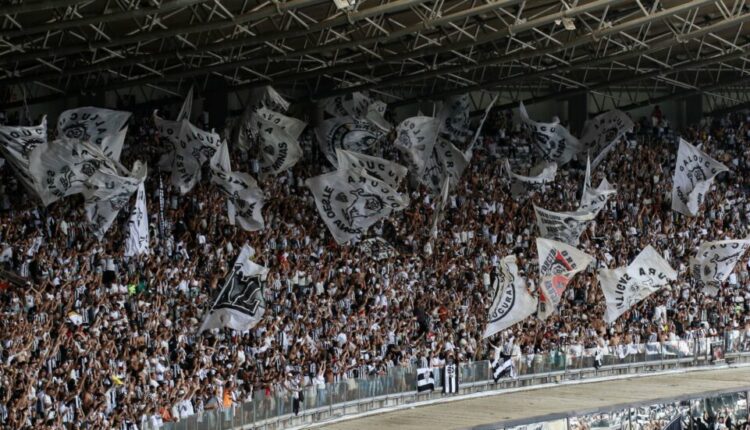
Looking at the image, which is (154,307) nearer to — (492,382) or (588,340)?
(492,382)

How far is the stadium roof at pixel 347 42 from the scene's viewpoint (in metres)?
30.6

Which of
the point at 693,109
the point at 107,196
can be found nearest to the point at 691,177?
the point at 693,109

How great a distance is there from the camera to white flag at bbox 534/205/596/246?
37812 mm

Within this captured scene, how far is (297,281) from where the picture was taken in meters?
33.8

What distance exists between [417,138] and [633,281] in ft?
21.9

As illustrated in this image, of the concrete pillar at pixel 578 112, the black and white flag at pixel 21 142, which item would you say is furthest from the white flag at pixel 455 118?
the black and white flag at pixel 21 142

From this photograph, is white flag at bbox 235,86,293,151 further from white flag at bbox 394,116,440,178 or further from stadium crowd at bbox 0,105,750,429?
white flag at bbox 394,116,440,178

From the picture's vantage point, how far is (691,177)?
43688mm

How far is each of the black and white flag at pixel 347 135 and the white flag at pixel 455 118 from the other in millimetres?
4538

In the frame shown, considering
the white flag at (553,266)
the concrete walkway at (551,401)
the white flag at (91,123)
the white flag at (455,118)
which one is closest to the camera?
the concrete walkway at (551,401)

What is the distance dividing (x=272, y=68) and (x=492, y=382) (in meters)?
11.1

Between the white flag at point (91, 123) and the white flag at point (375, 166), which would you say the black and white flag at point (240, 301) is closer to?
the white flag at point (91, 123)

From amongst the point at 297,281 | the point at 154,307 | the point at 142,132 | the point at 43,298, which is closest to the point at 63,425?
the point at 43,298

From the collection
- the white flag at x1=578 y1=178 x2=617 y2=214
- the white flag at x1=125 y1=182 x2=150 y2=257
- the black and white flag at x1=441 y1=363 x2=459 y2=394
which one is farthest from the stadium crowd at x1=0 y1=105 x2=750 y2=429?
the white flag at x1=578 y1=178 x2=617 y2=214
